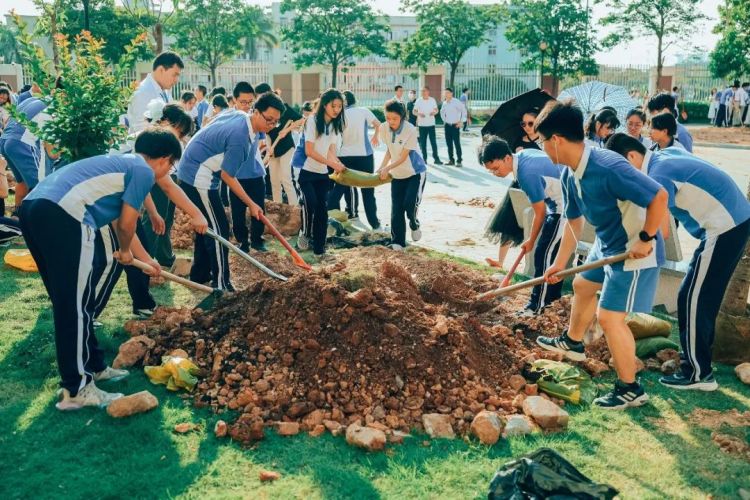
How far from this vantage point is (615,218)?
13.0 feet

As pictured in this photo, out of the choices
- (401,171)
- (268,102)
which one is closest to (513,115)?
(401,171)

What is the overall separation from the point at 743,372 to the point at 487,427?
192 cm

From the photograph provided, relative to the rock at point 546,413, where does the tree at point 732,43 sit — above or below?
above

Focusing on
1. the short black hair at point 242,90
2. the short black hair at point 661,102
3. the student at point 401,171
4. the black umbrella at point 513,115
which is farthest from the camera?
the short black hair at point 242,90

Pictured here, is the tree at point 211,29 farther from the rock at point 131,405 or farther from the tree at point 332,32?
the rock at point 131,405

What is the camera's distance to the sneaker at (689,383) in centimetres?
435

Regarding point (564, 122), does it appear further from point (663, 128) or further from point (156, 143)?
point (156, 143)

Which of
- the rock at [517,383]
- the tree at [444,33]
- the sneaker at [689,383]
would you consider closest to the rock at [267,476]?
the rock at [517,383]

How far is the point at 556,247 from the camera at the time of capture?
5516 mm

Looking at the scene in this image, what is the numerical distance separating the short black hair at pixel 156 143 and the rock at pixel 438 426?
6.83 feet

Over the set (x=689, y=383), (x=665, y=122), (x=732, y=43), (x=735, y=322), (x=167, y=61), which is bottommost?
(x=689, y=383)

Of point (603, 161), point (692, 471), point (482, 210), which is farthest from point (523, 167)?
point (482, 210)

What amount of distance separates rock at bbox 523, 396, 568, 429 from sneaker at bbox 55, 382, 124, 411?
2264mm

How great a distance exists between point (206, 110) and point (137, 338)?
271 inches
